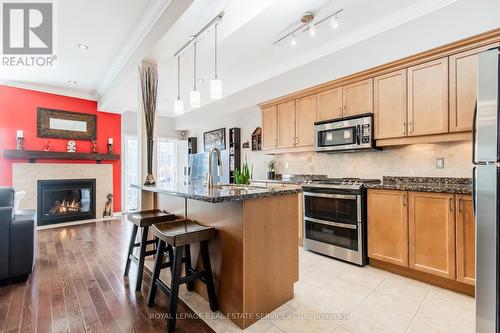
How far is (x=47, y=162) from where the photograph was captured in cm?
494

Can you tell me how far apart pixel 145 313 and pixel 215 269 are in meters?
0.62

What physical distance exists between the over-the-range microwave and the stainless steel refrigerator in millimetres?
1700

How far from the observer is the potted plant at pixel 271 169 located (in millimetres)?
4531

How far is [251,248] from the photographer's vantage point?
1.74 m

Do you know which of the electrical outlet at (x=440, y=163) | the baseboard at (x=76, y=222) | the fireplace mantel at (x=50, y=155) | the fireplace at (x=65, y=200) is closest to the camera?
the electrical outlet at (x=440, y=163)

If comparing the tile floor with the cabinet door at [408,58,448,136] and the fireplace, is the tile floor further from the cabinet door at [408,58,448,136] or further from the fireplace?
the fireplace

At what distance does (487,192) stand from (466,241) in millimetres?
1184

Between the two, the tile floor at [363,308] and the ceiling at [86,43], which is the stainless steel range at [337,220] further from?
the ceiling at [86,43]

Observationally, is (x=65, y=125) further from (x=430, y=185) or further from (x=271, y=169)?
(x=430, y=185)

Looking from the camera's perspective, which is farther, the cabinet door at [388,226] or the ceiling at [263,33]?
the cabinet door at [388,226]

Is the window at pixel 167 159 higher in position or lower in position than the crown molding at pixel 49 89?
lower

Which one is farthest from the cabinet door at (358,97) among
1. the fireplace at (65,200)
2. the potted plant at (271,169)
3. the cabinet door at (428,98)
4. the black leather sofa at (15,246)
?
the fireplace at (65,200)

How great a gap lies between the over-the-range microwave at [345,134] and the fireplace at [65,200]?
16.6 ft

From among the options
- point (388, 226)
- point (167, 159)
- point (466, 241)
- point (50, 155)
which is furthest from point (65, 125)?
point (466, 241)
